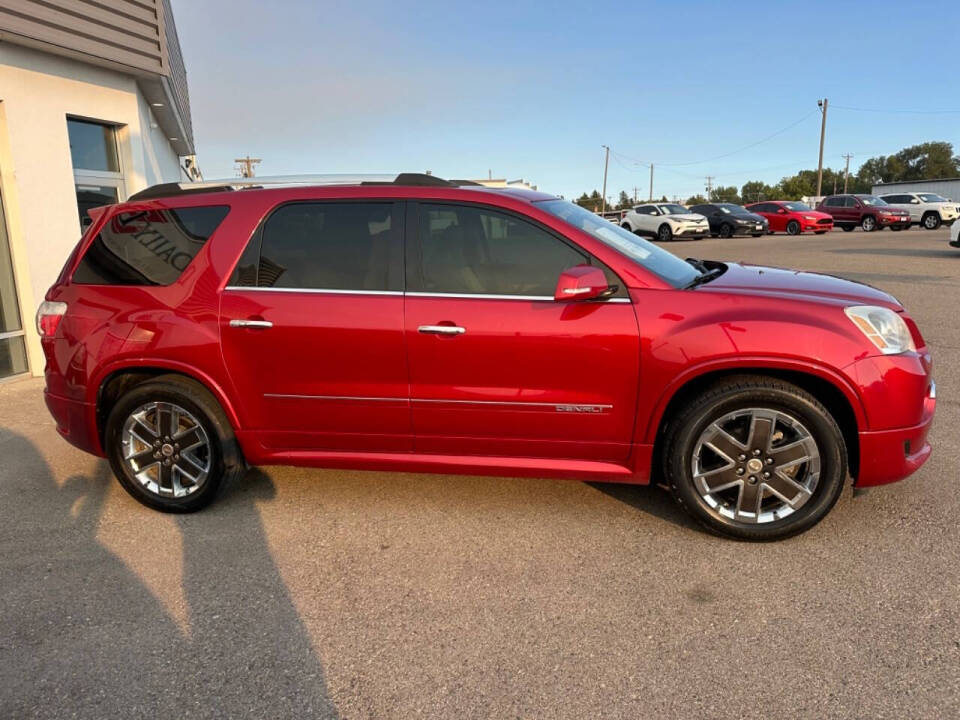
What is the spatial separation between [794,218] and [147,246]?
31.4 meters

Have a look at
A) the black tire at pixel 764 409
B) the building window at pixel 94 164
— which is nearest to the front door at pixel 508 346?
the black tire at pixel 764 409

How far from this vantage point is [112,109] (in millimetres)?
8125

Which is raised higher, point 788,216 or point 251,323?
point 788,216

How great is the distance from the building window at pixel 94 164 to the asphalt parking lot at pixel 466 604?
4.82 m

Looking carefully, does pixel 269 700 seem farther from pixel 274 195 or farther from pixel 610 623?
pixel 274 195

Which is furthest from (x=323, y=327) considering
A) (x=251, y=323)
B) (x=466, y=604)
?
(x=466, y=604)

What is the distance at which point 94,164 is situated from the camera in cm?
813

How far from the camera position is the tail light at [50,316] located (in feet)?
13.2

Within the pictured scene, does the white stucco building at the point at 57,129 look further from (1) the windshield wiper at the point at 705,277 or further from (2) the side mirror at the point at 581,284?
(1) the windshield wiper at the point at 705,277

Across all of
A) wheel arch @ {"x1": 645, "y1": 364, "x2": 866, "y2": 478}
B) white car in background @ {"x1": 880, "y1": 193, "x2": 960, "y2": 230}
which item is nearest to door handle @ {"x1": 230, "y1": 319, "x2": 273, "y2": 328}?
wheel arch @ {"x1": 645, "y1": 364, "x2": 866, "y2": 478}

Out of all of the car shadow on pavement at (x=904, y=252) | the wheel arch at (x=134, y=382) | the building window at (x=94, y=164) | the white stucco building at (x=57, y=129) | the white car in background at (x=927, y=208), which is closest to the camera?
the wheel arch at (x=134, y=382)

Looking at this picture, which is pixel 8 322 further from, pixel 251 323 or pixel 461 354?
pixel 461 354

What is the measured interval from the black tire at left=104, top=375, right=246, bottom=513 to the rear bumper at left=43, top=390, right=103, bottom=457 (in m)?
0.10

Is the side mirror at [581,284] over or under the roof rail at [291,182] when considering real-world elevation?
under
